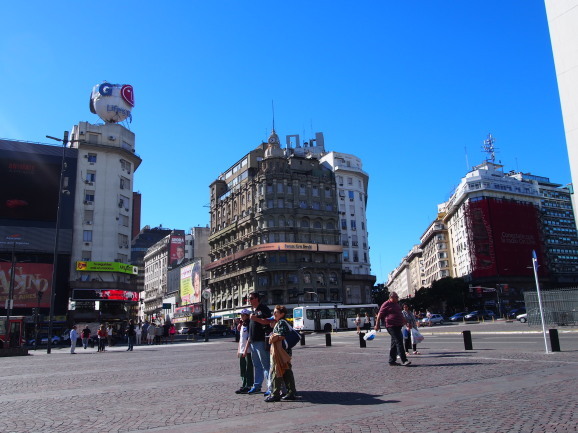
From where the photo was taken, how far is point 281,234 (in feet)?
243

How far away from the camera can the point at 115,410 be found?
22.9 ft

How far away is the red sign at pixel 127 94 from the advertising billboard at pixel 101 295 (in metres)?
28.3

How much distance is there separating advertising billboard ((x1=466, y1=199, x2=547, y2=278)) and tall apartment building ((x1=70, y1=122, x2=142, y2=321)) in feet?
231

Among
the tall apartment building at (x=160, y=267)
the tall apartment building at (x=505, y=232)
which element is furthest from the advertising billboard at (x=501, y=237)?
the tall apartment building at (x=160, y=267)

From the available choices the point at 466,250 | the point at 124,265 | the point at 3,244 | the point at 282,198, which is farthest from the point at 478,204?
the point at 3,244

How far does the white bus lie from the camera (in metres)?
46.8

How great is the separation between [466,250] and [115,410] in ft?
347

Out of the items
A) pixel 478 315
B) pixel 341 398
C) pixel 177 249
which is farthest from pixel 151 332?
pixel 177 249

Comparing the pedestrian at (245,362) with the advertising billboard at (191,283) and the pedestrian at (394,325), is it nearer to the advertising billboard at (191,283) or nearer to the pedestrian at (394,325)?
the pedestrian at (394,325)

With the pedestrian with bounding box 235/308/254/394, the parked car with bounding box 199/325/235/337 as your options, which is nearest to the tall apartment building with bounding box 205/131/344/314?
the parked car with bounding box 199/325/235/337

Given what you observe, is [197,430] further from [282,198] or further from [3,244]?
[282,198]

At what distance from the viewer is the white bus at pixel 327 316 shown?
4681 centimetres

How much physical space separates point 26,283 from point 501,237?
8899 cm

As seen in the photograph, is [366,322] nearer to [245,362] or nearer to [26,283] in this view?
[245,362]
